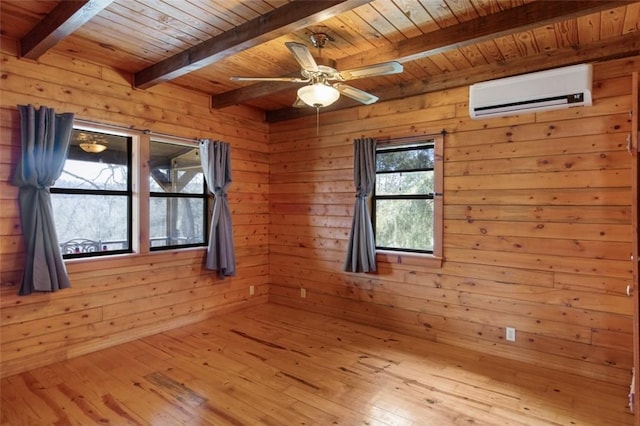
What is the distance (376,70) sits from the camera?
237 cm

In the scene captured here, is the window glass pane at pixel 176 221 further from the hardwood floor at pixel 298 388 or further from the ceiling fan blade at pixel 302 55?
the ceiling fan blade at pixel 302 55

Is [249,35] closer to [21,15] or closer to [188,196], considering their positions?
[21,15]

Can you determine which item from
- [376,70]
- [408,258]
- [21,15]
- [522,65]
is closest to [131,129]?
[21,15]

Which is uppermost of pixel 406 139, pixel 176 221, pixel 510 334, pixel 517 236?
pixel 406 139

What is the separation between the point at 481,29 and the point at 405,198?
1.84 metres

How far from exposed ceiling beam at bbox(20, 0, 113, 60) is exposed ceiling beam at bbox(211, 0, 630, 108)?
1846 millimetres

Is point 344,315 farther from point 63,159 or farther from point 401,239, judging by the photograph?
point 63,159

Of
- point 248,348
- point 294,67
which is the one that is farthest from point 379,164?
point 248,348

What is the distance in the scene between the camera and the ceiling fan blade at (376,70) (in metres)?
2.29

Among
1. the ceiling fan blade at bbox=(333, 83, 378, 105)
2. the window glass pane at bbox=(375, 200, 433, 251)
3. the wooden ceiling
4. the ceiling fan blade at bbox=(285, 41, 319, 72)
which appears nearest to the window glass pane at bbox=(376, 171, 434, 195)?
the window glass pane at bbox=(375, 200, 433, 251)

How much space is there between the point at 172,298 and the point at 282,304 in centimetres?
148

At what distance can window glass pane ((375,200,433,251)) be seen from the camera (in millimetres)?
3785

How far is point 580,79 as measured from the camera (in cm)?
281

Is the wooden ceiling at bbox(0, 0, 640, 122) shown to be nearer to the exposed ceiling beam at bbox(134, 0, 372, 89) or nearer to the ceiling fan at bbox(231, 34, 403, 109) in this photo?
the exposed ceiling beam at bbox(134, 0, 372, 89)
